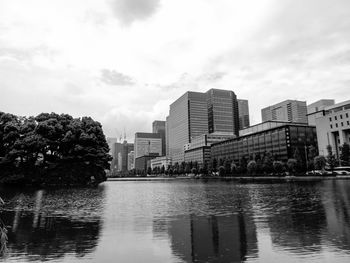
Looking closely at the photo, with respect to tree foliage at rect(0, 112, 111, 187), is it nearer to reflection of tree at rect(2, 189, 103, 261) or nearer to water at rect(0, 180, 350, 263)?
reflection of tree at rect(2, 189, 103, 261)

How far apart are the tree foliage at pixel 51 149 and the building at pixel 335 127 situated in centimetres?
11339

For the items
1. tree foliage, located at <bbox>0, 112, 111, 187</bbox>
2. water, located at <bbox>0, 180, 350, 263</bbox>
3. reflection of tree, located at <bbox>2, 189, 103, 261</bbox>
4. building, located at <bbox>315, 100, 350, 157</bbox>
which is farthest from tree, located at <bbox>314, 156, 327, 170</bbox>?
reflection of tree, located at <bbox>2, 189, 103, 261</bbox>

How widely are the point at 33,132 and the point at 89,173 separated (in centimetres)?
2118

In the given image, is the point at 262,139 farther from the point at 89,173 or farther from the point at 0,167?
the point at 0,167

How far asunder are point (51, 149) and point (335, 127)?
5122 inches

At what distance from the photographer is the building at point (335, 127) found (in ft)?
480

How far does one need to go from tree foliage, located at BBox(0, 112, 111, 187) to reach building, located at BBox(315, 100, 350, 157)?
113387 mm

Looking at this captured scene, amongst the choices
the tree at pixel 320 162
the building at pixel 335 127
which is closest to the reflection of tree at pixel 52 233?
the tree at pixel 320 162

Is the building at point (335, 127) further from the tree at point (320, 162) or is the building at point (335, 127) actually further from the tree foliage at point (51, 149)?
the tree foliage at point (51, 149)

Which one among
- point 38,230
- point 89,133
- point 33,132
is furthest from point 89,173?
point 38,230

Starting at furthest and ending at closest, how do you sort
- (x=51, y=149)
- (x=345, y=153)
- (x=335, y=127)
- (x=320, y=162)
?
(x=335, y=127) → (x=320, y=162) → (x=345, y=153) → (x=51, y=149)

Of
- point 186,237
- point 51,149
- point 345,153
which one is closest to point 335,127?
point 345,153

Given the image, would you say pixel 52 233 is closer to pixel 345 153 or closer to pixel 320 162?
pixel 320 162

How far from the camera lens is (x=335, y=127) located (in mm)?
150625
